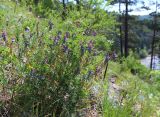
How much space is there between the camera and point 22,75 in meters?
3.32

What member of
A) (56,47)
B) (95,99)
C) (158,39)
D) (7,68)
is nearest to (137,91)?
(95,99)

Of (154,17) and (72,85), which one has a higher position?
(72,85)

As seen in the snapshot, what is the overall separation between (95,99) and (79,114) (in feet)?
1.23

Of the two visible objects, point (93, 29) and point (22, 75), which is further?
point (93, 29)

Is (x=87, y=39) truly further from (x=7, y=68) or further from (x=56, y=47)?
(x=7, y=68)

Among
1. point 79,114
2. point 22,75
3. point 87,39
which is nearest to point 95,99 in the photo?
point 79,114

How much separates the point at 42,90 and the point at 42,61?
26 centimetres

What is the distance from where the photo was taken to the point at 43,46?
3.53 metres

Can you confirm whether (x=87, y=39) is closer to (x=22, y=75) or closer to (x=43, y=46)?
(x=43, y=46)

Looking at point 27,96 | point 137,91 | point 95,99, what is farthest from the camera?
point 137,91

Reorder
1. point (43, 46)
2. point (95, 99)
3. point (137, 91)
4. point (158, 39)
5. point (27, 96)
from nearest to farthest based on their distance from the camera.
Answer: point (27, 96)
point (43, 46)
point (95, 99)
point (137, 91)
point (158, 39)

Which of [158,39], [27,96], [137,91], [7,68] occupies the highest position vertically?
[7,68]

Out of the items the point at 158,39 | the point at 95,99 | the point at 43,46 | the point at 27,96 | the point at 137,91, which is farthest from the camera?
the point at 158,39

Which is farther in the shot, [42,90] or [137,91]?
[137,91]
